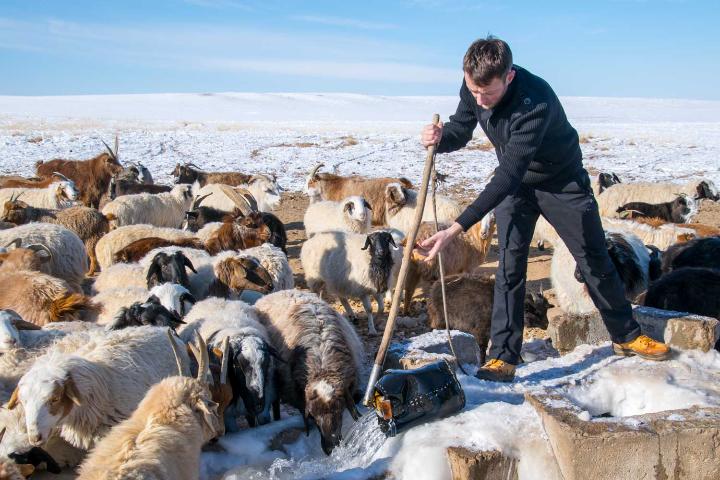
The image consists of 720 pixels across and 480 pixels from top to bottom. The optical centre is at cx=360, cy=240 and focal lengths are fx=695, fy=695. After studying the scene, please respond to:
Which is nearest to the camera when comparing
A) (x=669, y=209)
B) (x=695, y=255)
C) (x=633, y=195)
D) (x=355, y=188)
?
(x=695, y=255)

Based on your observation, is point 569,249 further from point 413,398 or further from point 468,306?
point 468,306

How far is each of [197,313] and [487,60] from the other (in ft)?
11.5

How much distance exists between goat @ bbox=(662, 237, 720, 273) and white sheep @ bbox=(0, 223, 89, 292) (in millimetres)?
6716

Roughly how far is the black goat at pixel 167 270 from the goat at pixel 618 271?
3978mm

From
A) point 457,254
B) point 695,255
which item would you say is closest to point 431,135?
point 695,255

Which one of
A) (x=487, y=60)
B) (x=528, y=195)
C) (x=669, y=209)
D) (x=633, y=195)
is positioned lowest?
(x=669, y=209)

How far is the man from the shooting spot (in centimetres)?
371

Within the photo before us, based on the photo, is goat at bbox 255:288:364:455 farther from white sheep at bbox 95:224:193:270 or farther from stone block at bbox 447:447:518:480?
white sheep at bbox 95:224:193:270

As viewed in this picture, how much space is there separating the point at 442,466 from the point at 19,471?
2.07 m

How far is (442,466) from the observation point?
3475mm

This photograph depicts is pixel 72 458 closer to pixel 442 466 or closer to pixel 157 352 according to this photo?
pixel 157 352

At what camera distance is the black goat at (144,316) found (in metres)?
5.45

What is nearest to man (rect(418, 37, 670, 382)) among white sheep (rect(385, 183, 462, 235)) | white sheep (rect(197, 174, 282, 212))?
white sheep (rect(385, 183, 462, 235))

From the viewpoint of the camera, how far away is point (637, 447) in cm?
333
